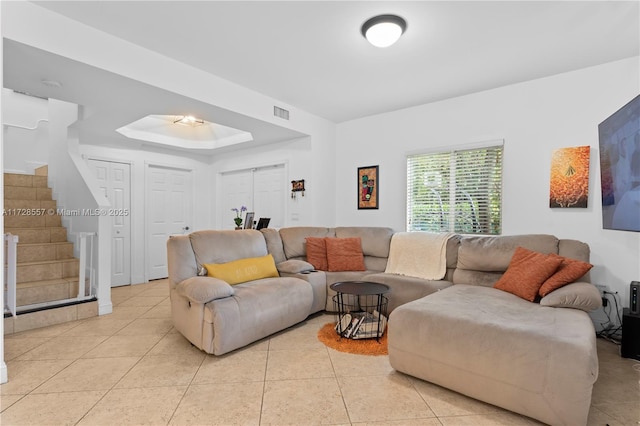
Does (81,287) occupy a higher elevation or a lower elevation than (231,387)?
higher

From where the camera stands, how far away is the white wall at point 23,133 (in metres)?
4.77

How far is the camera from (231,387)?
2025 mm

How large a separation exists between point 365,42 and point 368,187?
225 cm

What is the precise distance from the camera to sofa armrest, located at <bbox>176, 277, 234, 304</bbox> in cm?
241

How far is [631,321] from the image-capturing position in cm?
245

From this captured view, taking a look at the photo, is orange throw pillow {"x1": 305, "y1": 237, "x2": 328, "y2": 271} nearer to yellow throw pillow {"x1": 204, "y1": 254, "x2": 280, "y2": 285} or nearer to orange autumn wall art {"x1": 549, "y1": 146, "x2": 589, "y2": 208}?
yellow throw pillow {"x1": 204, "y1": 254, "x2": 280, "y2": 285}

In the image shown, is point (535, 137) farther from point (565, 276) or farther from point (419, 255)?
point (419, 255)

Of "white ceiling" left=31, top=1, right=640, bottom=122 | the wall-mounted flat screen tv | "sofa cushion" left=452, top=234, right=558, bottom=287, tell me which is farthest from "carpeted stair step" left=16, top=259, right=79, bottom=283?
the wall-mounted flat screen tv

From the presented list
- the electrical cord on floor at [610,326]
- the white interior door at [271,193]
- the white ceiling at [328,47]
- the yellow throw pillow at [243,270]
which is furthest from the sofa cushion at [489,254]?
the white interior door at [271,193]

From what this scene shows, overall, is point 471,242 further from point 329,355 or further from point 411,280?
point 329,355

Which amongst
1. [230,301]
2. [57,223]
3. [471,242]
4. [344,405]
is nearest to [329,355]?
[344,405]

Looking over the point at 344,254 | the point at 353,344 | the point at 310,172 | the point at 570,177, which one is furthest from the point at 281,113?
the point at 570,177

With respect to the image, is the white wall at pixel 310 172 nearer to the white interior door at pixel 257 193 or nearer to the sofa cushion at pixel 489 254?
the white interior door at pixel 257 193

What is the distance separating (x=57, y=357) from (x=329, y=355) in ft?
6.98
